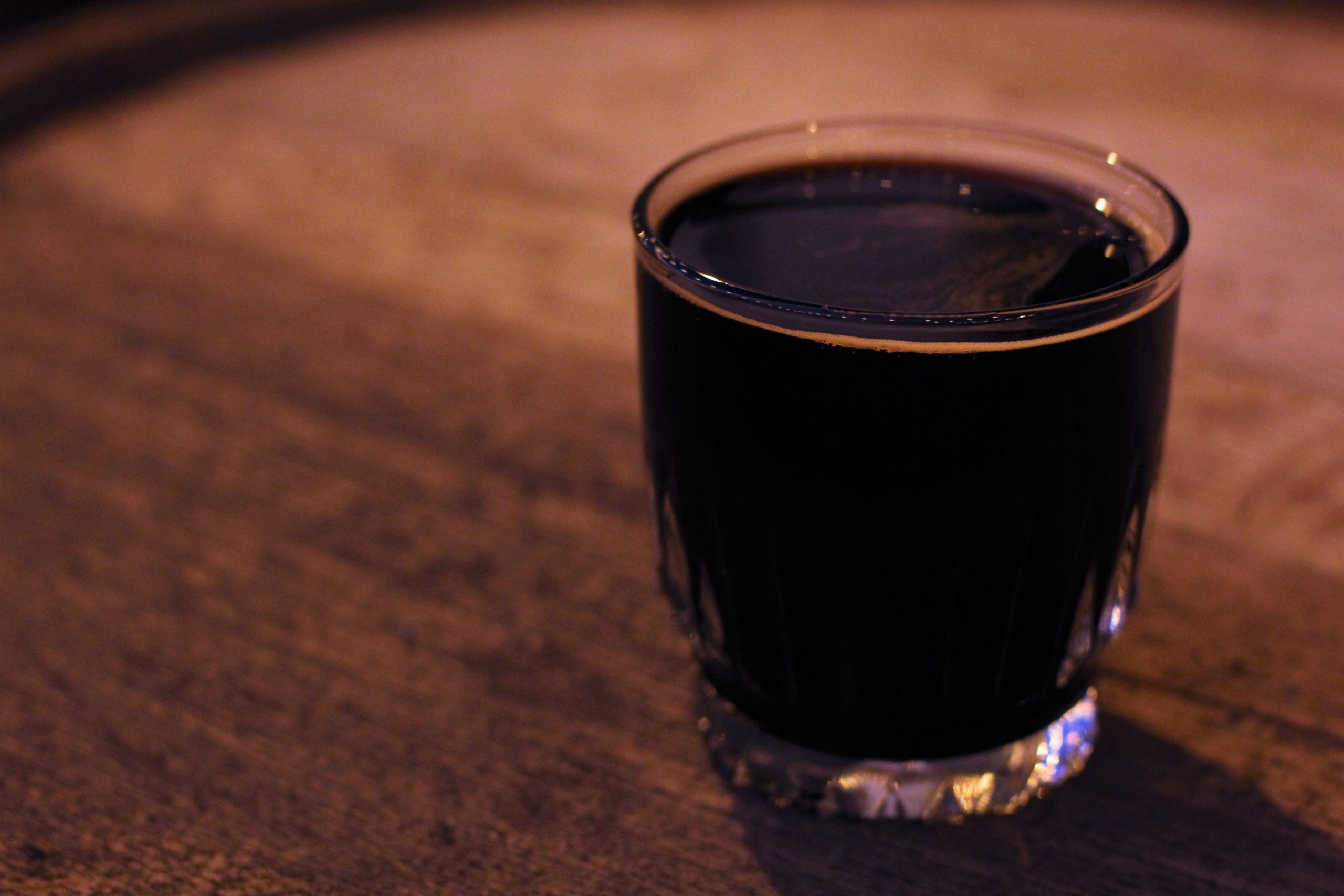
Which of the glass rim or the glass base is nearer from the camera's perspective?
the glass rim

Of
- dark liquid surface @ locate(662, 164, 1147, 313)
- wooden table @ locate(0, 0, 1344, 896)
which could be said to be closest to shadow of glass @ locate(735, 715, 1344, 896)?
wooden table @ locate(0, 0, 1344, 896)

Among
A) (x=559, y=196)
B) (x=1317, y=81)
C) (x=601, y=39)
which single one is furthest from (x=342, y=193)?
(x=1317, y=81)

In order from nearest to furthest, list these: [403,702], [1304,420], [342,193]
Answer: [403,702] → [1304,420] → [342,193]

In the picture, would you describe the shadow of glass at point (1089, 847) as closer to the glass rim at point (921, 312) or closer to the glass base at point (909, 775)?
the glass base at point (909, 775)

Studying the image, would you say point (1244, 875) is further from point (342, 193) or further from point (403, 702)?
point (342, 193)

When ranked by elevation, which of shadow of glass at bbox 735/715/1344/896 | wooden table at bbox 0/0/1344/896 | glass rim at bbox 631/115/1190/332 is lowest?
shadow of glass at bbox 735/715/1344/896

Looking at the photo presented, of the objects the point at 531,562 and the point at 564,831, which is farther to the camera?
the point at 531,562

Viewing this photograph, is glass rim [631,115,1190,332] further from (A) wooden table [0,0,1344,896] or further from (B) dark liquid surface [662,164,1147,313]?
(A) wooden table [0,0,1344,896]

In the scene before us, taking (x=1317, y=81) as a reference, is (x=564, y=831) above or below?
below
